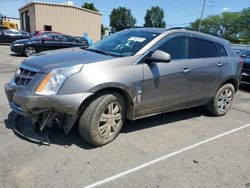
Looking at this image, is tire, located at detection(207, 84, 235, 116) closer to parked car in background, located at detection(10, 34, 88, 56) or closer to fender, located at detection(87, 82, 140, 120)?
fender, located at detection(87, 82, 140, 120)

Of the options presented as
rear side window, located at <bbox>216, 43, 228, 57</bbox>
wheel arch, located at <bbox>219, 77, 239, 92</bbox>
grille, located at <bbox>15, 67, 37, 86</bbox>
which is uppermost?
rear side window, located at <bbox>216, 43, 228, 57</bbox>

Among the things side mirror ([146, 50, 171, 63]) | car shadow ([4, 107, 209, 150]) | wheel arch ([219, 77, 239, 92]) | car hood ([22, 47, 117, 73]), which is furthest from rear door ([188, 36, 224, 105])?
car hood ([22, 47, 117, 73])

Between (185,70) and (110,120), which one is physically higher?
(185,70)

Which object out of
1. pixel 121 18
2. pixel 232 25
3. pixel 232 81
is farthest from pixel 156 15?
pixel 232 81

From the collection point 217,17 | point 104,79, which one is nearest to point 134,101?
point 104,79

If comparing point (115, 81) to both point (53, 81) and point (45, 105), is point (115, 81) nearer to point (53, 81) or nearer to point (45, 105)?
point (53, 81)

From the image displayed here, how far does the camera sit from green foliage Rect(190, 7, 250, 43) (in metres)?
81.0

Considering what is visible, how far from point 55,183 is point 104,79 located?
1.41 metres

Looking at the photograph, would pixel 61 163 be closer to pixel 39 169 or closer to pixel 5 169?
pixel 39 169

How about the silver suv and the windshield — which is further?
the windshield

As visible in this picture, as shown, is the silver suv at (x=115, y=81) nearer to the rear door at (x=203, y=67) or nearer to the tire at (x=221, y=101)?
the rear door at (x=203, y=67)

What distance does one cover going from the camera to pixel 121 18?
8650 cm

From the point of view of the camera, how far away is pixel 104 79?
3.48 m

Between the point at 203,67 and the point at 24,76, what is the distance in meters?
3.08
